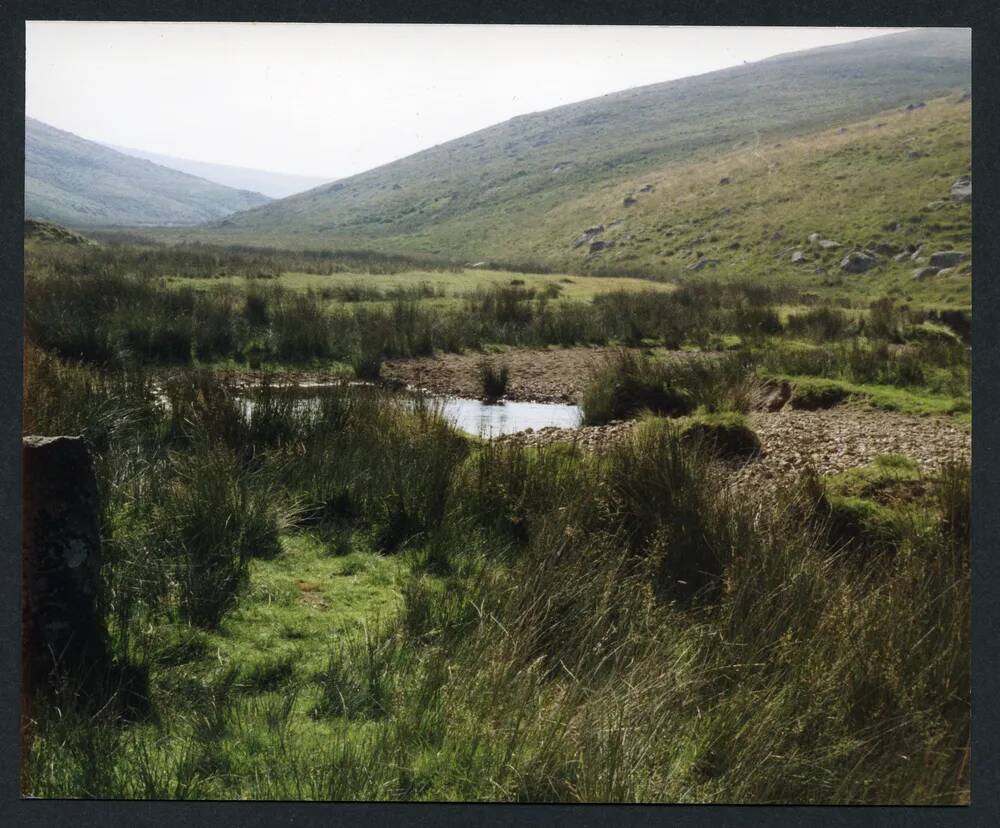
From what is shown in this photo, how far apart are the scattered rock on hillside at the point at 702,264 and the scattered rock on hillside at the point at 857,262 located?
2677 mm

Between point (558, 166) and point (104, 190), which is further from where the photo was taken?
point (558, 166)

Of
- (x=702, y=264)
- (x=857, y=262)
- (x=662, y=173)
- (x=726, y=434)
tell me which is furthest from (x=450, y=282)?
(x=726, y=434)

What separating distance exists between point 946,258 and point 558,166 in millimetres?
9974

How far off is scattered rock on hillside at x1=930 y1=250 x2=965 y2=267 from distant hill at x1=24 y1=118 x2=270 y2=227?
8.12 meters

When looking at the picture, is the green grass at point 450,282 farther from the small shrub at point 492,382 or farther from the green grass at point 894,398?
the green grass at point 894,398

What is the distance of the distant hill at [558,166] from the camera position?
12406mm

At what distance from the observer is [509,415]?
697cm

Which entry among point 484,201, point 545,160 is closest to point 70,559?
point 545,160

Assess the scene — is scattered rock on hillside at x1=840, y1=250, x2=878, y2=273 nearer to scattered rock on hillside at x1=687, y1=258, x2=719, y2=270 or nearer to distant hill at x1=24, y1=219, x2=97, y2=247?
scattered rock on hillside at x1=687, y1=258, x2=719, y2=270

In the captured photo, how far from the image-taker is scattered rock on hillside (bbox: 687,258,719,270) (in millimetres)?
15539

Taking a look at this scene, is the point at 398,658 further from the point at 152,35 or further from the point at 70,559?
the point at 152,35

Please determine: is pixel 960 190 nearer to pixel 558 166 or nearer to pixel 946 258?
pixel 946 258

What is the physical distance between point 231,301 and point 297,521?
5.87 m

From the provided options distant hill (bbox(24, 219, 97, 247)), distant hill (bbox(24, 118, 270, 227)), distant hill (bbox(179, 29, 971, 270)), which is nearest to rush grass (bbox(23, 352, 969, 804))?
distant hill (bbox(24, 118, 270, 227))
